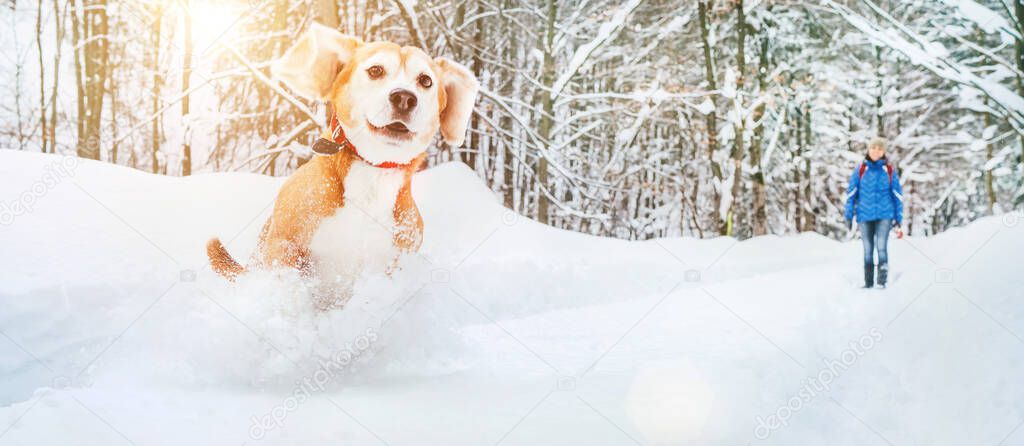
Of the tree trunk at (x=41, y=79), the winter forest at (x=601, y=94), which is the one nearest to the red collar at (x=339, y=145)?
the winter forest at (x=601, y=94)

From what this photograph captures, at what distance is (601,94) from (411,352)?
24.7 ft

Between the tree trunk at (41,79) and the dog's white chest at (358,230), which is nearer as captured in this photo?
the dog's white chest at (358,230)

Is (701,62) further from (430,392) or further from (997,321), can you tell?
(430,392)

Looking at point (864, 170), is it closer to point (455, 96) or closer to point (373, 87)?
point (455, 96)

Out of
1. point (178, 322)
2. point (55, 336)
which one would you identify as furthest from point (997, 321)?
point (55, 336)

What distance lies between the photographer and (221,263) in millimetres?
3188

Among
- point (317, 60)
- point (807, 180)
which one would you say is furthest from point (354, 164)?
point (807, 180)

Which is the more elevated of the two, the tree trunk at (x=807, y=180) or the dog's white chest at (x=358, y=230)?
the dog's white chest at (x=358, y=230)

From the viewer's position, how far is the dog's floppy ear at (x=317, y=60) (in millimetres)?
3043

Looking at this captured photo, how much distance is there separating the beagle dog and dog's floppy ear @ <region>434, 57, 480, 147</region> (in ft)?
0.67

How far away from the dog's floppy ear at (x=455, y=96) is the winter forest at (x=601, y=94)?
3.22m

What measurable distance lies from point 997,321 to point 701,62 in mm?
12853

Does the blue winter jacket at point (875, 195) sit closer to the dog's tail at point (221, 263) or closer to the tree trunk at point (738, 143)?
the tree trunk at point (738, 143)

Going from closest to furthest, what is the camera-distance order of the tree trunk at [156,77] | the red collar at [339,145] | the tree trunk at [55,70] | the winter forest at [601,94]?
the red collar at [339,145]
the winter forest at [601,94]
the tree trunk at [156,77]
the tree trunk at [55,70]
